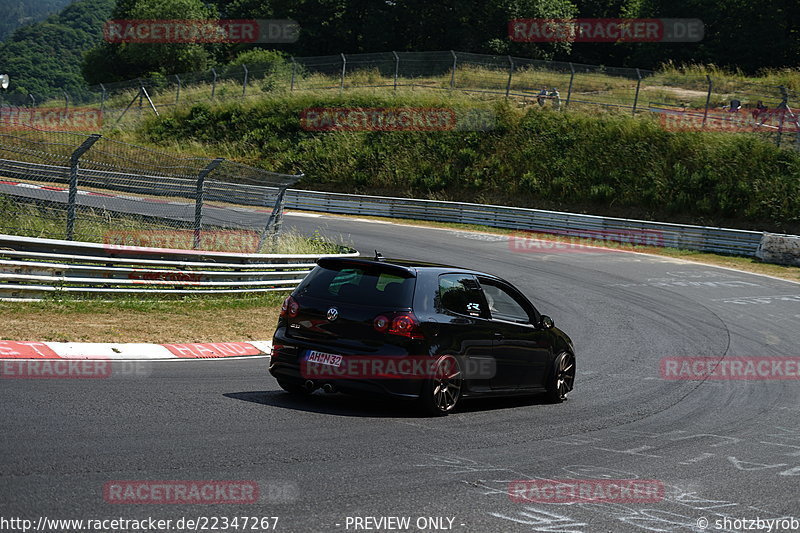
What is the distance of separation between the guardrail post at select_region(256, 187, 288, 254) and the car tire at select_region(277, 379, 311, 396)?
9.26 m

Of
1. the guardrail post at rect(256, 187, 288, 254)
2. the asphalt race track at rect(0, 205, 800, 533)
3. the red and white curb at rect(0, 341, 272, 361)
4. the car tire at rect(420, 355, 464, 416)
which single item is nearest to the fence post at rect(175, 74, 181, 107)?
the guardrail post at rect(256, 187, 288, 254)

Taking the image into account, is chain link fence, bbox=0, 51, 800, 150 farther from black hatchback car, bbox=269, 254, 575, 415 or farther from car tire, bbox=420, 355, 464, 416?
car tire, bbox=420, 355, 464, 416

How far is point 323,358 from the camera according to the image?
8.03 meters

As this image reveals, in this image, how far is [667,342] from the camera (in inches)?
591

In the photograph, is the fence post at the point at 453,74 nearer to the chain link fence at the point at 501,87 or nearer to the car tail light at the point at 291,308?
the chain link fence at the point at 501,87

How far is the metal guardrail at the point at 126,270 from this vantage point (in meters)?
12.5

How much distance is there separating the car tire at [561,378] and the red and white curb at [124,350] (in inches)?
152

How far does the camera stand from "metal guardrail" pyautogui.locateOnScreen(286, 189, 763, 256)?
28578 mm

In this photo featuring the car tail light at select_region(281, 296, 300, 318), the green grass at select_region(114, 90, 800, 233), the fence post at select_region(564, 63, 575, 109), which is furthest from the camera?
the fence post at select_region(564, 63, 575, 109)

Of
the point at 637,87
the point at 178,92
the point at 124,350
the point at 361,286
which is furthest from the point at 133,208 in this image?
the point at 178,92

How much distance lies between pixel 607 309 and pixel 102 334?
10.8 meters

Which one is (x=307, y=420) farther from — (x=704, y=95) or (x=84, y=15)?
(x=84, y=15)

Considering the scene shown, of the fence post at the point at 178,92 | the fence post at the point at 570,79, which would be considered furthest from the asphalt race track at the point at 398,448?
the fence post at the point at 178,92

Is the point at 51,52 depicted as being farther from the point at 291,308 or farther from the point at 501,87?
the point at 291,308
